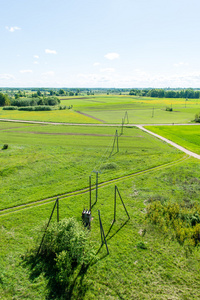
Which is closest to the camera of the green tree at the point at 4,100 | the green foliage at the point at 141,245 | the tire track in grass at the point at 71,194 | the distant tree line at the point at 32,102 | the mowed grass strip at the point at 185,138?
the green foliage at the point at 141,245

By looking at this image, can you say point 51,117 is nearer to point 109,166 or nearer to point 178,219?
point 109,166

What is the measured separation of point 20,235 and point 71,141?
34.7 meters

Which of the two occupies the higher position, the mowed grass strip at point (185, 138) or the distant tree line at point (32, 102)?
the distant tree line at point (32, 102)

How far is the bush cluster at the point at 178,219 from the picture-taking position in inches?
712

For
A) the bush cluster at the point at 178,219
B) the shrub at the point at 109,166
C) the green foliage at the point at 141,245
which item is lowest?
the green foliage at the point at 141,245

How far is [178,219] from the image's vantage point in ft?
66.6

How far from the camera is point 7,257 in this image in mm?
15695

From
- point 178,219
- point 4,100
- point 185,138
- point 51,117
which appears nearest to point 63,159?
point 178,219

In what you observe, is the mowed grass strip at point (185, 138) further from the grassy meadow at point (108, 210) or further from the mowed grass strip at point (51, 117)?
the mowed grass strip at point (51, 117)

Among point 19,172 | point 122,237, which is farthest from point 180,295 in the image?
point 19,172

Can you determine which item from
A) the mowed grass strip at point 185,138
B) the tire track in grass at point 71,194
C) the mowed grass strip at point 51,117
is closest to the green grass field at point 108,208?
the tire track in grass at point 71,194

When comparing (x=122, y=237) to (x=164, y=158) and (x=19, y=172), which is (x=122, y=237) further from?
(x=164, y=158)

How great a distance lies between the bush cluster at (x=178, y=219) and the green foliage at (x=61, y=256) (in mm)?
7989

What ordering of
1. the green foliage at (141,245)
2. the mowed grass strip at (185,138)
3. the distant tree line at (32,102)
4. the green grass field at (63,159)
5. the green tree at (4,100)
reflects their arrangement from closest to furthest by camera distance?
the green foliage at (141,245) → the green grass field at (63,159) → the mowed grass strip at (185,138) → the distant tree line at (32,102) → the green tree at (4,100)
